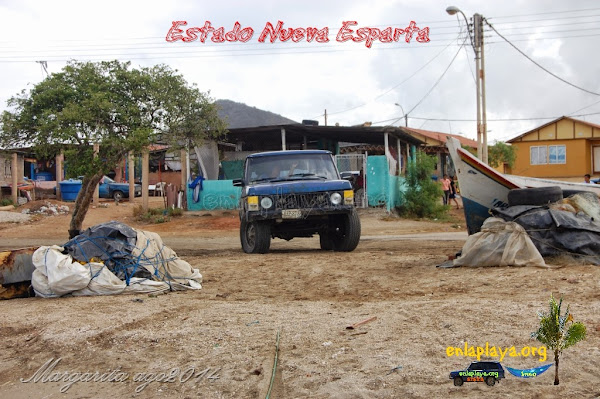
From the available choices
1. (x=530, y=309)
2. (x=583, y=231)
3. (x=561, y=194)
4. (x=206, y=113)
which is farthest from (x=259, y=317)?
(x=206, y=113)

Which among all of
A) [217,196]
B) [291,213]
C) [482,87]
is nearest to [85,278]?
[291,213]

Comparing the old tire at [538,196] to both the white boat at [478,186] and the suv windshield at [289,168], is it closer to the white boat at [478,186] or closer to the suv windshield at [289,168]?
the white boat at [478,186]

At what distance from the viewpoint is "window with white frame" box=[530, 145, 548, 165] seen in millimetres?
44406

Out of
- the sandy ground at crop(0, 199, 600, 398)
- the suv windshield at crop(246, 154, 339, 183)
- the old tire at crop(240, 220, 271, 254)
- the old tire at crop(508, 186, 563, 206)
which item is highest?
the suv windshield at crop(246, 154, 339, 183)

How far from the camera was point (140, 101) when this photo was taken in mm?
14242

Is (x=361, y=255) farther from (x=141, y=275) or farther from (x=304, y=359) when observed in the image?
(x=304, y=359)

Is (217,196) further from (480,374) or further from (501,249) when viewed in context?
(480,374)

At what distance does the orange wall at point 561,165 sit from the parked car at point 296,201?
34.3 m

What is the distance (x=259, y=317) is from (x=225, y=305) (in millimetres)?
828

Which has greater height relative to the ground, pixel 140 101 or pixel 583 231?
pixel 140 101

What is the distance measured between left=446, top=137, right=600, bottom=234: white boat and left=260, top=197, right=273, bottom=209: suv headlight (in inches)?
131

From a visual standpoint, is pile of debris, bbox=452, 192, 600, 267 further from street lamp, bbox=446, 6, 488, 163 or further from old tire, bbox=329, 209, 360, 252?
street lamp, bbox=446, 6, 488, 163

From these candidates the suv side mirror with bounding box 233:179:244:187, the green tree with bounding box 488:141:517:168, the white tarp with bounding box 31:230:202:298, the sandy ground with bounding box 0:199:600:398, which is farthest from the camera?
the green tree with bounding box 488:141:517:168

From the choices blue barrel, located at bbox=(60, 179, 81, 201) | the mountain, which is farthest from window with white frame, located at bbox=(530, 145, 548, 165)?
the mountain
